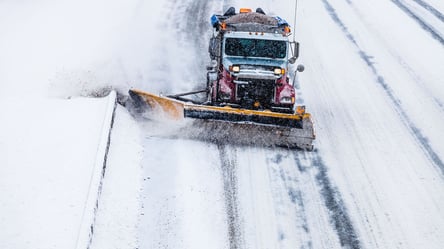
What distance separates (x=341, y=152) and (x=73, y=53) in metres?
8.65

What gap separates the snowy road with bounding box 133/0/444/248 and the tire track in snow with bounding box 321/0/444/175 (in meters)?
0.03

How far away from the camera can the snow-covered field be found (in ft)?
28.9

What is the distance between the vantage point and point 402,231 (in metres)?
9.05

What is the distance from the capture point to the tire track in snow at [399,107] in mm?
11430

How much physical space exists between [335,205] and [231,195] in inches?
75.1

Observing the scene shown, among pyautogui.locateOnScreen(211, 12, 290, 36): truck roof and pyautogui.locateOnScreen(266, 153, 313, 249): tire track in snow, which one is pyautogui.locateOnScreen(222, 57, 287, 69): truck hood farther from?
pyautogui.locateOnScreen(266, 153, 313, 249): tire track in snow

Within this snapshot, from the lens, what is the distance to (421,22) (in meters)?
19.5

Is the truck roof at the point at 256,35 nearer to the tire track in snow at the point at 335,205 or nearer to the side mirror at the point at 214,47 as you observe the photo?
the side mirror at the point at 214,47

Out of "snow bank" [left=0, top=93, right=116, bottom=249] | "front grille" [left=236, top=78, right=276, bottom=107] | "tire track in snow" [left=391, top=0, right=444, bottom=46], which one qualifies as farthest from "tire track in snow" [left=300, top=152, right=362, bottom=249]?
"tire track in snow" [left=391, top=0, right=444, bottom=46]

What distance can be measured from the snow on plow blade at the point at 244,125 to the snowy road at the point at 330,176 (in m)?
0.29

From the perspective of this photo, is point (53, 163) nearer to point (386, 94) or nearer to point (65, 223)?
point (65, 223)

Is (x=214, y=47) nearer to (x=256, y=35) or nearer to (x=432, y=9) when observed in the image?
(x=256, y=35)

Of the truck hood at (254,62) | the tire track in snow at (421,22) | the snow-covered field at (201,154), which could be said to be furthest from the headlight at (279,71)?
the tire track in snow at (421,22)

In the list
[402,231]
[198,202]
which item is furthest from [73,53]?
[402,231]
